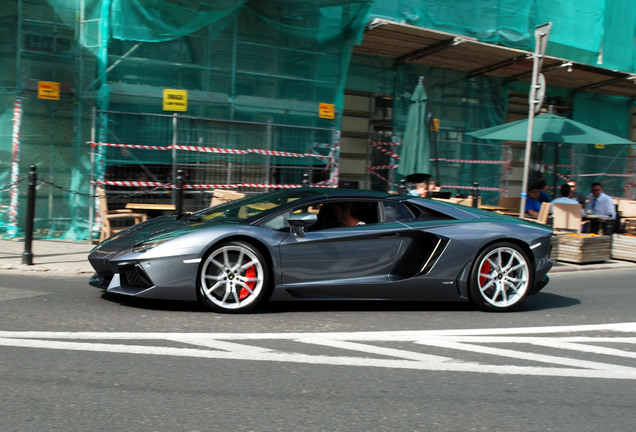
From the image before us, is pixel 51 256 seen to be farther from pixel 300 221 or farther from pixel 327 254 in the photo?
pixel 327 254

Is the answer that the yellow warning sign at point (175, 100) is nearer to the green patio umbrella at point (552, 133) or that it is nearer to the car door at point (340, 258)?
the green patio umbrella at point (552, 133)

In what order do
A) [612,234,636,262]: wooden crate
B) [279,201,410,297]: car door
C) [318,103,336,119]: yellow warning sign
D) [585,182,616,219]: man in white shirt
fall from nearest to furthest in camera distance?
1. [279,201,410,297]: car door
2. [612,234,636,262]: wooden crate
3. [585,182,616,219]: man in white shirt
4. [318,103,336,119]: yellow warning sign

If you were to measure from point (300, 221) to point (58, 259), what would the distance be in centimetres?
442

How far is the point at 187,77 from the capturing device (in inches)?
520

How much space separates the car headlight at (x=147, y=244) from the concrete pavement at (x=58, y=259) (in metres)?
2.57

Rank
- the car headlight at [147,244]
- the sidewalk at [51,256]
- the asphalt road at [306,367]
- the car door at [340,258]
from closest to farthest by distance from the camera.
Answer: the asphalt road at [306,367] < the car headlight at [147,244] < the car door at [340,258] < the sidewalk at [51,256]

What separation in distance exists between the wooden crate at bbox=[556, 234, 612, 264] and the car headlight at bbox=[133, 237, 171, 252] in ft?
24.6

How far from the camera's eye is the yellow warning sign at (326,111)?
1470 centimetres

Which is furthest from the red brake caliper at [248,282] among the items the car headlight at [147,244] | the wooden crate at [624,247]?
the wooden crate at [624,247]

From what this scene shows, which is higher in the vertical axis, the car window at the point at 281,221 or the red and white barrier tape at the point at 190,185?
the red and white barrier tape at the point at 190,185

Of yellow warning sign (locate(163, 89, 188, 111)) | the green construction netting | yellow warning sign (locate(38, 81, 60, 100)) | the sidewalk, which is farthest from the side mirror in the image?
yellow warning sign (locate(38, 81, 60, 100))

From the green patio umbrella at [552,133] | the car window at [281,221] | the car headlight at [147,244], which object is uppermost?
the green patio umbrella at [552,133]

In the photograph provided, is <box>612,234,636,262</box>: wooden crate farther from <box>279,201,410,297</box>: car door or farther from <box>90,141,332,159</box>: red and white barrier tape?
<box>279,201,410,297</box>: car door

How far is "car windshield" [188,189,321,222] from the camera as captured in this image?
6.60 metres
